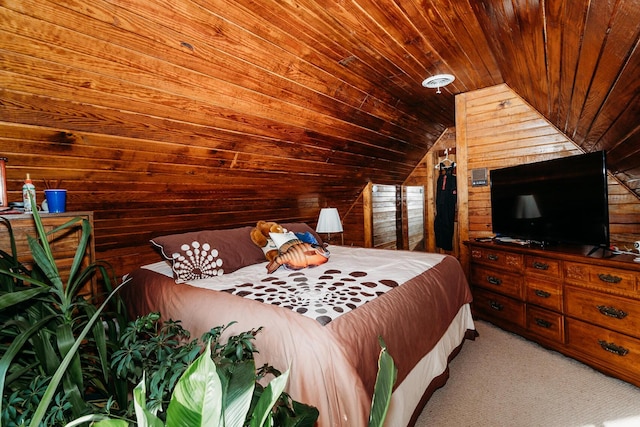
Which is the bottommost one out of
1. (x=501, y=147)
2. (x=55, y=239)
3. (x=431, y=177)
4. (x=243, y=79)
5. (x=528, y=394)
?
(x=528, y=394)

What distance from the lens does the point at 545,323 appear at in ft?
7.65

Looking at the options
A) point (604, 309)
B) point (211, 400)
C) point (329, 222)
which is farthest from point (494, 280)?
point (211, 400)

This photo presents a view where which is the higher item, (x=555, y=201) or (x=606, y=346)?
(x=555, y=201)

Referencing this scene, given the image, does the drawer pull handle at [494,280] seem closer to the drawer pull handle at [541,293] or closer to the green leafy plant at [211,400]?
the drawer pull handle at [541,293]

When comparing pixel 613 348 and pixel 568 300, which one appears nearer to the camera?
pixel 613 348

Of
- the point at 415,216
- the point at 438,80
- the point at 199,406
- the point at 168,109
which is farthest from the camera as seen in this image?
the point at 415,216

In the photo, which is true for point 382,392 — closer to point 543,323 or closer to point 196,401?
point 196,401

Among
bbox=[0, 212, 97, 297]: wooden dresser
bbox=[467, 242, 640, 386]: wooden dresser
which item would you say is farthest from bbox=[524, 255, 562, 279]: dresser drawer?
bbox=[0, 212, 97, 297]: wooden dresser

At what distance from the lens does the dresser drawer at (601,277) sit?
1.85m

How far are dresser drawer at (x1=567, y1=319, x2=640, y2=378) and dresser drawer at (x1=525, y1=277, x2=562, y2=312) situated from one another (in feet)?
0.46

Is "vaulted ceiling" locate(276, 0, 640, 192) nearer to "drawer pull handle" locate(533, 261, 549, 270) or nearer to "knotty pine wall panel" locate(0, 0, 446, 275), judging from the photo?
"knotty pine wall panel" locate(0, 0, 446, 275)

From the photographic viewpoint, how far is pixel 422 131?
13.7ft

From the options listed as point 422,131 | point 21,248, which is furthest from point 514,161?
point 21,248

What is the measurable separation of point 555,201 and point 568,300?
73 centimetres
